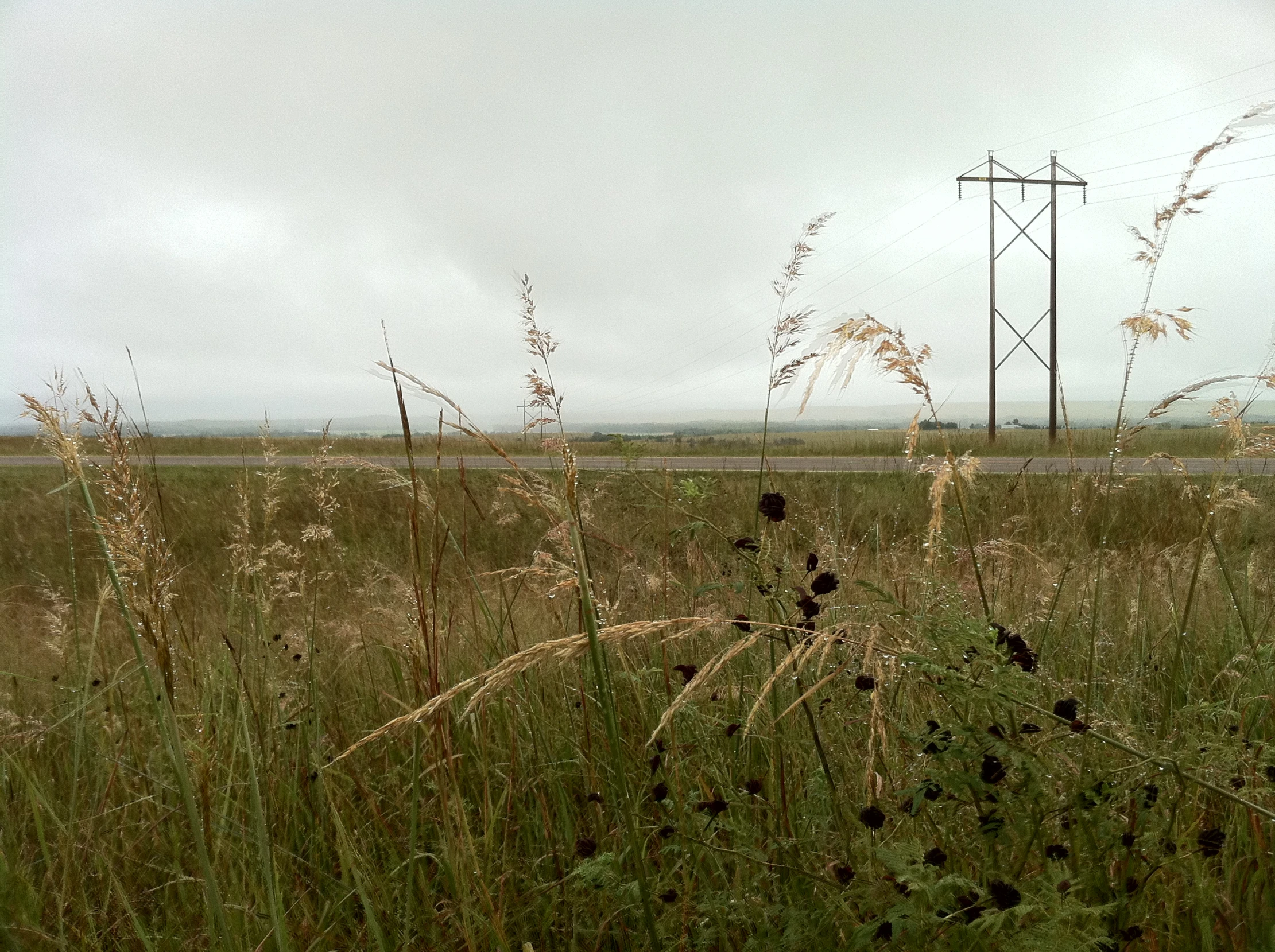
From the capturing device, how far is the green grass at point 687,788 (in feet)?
3.84

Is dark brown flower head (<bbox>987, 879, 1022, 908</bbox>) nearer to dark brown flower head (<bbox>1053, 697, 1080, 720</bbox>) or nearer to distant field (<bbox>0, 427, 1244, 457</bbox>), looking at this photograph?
dark brown flower head (<bbox>1053, 697, 1080, 720</bbox>)

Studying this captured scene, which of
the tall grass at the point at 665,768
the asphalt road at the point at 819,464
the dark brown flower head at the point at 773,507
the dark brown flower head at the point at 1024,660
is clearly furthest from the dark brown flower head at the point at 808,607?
the asphalt road at the point at 819,464

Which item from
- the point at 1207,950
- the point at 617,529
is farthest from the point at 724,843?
the point at 617,529

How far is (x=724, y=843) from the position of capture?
175 cm

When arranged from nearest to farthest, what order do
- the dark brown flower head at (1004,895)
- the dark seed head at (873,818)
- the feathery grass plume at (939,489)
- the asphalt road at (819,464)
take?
1. the dark brown flower head at (1004,895)
2. the dark seed head at (873,818)
3. the feathery grass plume at (939,489)
4. the asphalt road at (819,464)

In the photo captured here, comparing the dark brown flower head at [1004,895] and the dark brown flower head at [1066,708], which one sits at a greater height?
the dark brown flower head at [1066,708]

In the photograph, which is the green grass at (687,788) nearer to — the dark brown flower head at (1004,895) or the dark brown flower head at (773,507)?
the dark brown flower head at (1004,895)

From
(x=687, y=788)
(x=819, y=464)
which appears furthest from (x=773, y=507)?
(x=819, y=464)

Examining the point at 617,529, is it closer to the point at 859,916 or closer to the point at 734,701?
the point at 734,701

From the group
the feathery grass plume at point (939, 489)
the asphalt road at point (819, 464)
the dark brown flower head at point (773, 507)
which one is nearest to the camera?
the dark brown flower head at point (773, 507)

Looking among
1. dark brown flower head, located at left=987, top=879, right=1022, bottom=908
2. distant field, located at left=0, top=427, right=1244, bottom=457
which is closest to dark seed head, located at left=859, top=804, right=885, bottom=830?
dark brown flower head, located at left=987, top=879, right=1022, bottom=908

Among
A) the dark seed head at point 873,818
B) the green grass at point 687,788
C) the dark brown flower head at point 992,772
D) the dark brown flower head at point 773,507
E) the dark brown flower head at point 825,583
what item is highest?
the dark brown flower head at point 773,507

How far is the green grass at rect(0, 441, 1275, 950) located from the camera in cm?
117

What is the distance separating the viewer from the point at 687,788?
1.95 meters
